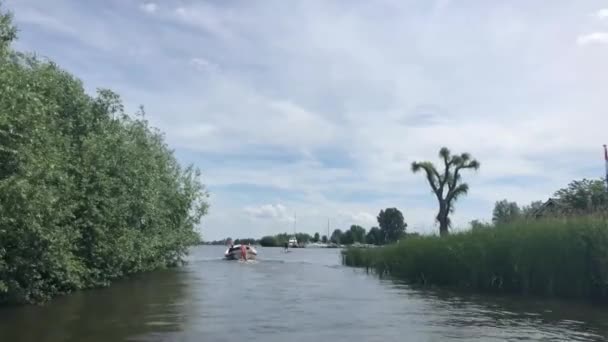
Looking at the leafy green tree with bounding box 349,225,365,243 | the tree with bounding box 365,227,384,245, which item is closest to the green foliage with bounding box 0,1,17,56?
the tree with bounding box 365,227,384,245

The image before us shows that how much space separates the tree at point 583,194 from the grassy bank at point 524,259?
38.2ft

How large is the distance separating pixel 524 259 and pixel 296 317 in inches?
450

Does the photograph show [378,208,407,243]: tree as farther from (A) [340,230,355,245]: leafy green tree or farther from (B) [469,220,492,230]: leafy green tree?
(B) [469,220,492,230]: leafy green tree

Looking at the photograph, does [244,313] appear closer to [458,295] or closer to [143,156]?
[458,295]

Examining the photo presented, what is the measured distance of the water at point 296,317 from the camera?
16953 millimetres

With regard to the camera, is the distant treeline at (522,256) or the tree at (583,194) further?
the tree at (583,194)

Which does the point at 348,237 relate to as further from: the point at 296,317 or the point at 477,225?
the point at 296,317

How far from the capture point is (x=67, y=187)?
2427 centimetres

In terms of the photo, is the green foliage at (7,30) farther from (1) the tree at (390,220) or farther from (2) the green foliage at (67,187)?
(1) the tree at (390,220)

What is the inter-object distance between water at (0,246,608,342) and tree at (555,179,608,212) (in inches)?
711

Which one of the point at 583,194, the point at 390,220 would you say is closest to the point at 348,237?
the point at 390,220

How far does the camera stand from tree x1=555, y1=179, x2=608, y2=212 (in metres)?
42.2

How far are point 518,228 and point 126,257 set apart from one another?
19.3 meters

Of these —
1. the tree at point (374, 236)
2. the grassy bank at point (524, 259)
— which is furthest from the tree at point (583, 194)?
the tree at point (374, 236)
